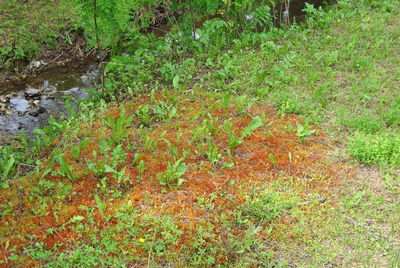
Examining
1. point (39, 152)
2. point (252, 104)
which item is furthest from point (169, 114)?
point (39, 152)

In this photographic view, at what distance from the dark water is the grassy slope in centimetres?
187

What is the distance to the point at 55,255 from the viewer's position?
3.71 meters

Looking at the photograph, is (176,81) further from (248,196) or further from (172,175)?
(248,196)

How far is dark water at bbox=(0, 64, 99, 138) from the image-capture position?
7511mm

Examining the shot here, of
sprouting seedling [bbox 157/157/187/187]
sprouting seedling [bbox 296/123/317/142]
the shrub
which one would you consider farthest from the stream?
the shrub

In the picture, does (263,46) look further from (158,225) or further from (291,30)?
(158,225)

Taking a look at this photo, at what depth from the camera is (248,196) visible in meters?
4.42

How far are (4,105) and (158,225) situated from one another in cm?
572

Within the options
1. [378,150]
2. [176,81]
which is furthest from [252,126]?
[176,81]

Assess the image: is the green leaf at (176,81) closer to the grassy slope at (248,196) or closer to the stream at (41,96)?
the grassy slope at (248,196)

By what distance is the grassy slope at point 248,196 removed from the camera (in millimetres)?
3770

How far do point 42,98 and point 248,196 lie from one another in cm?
598

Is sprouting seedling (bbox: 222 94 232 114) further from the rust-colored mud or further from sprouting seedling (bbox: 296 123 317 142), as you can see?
sprouting seedling (bbox: 296 123 317 142)

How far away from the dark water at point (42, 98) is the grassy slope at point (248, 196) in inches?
73.7
